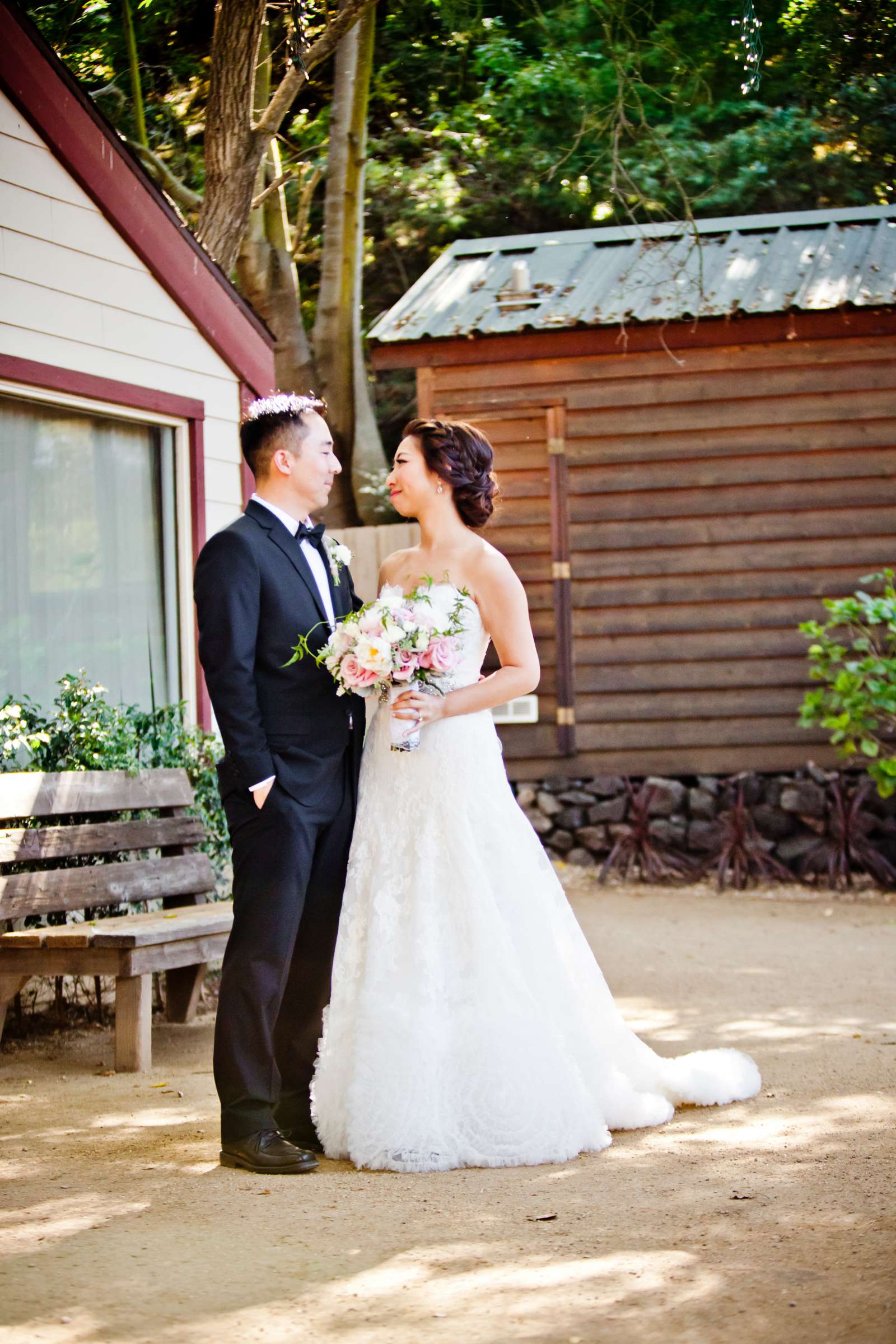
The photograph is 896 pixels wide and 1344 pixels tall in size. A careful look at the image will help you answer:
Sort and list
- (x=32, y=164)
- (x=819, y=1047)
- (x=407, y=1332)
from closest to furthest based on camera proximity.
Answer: (x=407, y=1332)
(x=819, y=1047)
(x=32, y=164)

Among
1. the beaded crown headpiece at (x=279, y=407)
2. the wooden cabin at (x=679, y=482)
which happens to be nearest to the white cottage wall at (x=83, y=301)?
the beaded crown headpiece at (x=279, y=407)

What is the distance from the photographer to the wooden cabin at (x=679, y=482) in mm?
10078

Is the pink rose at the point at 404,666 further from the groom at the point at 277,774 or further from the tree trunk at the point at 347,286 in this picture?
the tree trunk at the point at 347,286

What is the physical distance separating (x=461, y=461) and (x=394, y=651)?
81 cm

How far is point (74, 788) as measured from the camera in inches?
225

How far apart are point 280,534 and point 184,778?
2.42 meters

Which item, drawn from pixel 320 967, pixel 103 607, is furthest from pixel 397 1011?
pixel 103 607

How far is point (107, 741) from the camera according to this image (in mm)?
6113

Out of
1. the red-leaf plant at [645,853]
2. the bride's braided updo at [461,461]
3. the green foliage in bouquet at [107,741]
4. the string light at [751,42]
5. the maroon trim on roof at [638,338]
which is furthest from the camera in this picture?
the red-leaf plant at [645,853]

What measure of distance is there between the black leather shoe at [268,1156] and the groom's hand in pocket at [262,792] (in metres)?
0.92

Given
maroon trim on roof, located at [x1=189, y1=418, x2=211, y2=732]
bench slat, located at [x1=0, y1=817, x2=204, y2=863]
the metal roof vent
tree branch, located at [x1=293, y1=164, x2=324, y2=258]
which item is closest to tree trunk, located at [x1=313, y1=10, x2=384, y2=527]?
tree branch, located at [x1=293, y1=164, x2=324, y2=258]

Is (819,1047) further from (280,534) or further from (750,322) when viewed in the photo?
(750,322)

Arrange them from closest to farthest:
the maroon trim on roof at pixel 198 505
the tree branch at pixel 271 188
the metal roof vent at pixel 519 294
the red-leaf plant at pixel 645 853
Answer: the maroon trim on roof at pixel 198 505
the tree branch at pixel 271 188
the red-leaf plant at pixel 645 853
the metal roof vent at pixel 519 294

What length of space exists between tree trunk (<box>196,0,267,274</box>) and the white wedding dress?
15.8 ft
